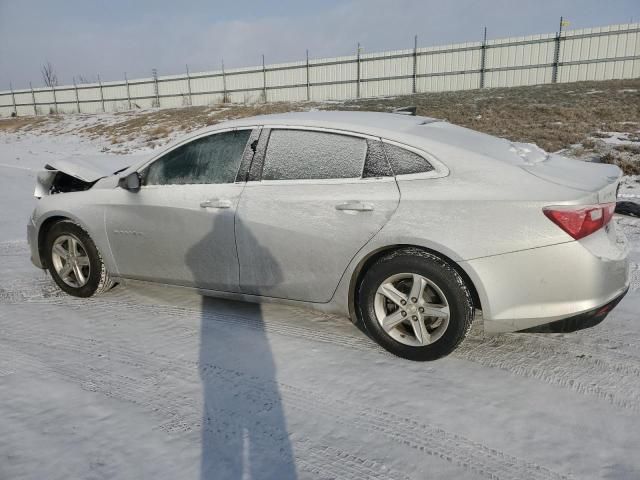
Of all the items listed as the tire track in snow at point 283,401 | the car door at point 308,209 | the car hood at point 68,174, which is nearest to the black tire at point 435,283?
the car door at point 308,209

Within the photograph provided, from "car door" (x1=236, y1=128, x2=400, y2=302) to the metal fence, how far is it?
22979 mm

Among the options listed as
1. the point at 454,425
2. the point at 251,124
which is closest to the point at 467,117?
the point at 251,124

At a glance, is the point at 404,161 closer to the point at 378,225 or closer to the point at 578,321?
the point at 378,225

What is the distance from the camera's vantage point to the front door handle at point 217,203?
3.28 meters

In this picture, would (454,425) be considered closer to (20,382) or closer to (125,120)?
(20,382)

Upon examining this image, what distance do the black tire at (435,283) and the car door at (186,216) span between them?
100 cm

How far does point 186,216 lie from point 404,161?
1.60 m

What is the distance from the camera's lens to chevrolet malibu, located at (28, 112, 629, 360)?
2.59 metres

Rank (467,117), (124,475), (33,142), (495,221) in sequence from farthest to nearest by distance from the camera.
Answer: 1. (33,142)
2. (467,117)
3. (495,221)
4. (124,475)

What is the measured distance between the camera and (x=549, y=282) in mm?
2557

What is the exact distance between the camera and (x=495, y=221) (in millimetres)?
2604

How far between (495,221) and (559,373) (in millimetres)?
1000

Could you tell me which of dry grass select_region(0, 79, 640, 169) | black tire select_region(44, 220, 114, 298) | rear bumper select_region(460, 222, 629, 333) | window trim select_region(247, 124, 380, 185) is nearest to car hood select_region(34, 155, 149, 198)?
black tire select_region(44, 220, 114, 298)

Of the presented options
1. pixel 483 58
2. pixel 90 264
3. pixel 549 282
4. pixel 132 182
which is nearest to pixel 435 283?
pixel 549 282
